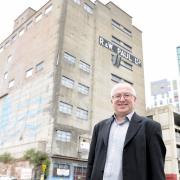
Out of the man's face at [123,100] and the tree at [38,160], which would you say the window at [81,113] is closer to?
the tree at [38,160]

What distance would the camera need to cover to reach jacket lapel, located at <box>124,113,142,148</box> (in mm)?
2625

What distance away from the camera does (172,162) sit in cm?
4197

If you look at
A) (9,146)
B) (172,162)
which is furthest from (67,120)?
(172,162)

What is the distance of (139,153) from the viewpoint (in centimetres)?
256

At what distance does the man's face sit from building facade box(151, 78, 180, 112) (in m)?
109

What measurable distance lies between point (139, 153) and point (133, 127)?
27 cm

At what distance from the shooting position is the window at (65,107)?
35.1 m

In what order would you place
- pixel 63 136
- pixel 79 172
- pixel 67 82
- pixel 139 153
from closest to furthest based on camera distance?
pixel 139 153
pixel 63 136
pixel 79 172
pixel 67 82

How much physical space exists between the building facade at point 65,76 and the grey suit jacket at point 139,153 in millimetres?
30282

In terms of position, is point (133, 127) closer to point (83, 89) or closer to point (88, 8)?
point (83, 89)

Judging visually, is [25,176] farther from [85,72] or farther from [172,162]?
[172,162]

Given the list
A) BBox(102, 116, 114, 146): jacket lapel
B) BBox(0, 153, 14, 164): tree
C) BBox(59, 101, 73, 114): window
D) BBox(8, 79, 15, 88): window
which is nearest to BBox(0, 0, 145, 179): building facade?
BBox(59, 101, 73, 114): window

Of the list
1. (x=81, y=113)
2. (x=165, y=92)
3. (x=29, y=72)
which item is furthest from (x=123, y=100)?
(x=165, y=92)

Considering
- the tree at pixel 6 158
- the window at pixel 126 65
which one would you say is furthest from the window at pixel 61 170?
the window at pixel 126 65
